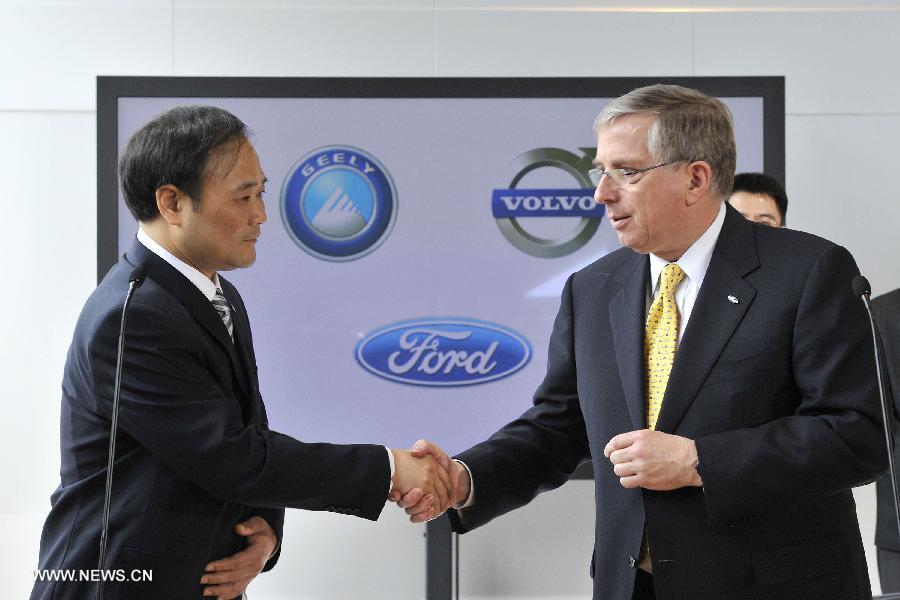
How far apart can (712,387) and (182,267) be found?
1.02 meters

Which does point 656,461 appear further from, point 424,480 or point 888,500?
point 888,500

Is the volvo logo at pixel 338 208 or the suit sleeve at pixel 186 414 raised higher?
the volvo logo at pixel 338 208

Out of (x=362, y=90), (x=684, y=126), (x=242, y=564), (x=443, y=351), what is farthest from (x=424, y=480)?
(x=362, y=90)

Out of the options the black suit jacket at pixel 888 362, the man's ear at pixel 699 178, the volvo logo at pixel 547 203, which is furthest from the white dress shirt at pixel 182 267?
the black suit jacket at pixel 888 362

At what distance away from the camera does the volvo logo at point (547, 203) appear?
4219 mm

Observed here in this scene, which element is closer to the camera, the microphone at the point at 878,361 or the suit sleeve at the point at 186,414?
the microphone at the point at 878,361

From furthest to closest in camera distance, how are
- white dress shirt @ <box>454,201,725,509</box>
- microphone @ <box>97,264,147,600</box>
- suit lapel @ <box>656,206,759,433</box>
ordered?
white dress shirt @ <box>454,201,725,509</box>
suit lapel @ <box>656,206,759,433</box>
microphone @ <box>97,264,147,600</box>

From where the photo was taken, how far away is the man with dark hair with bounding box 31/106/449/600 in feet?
6.36

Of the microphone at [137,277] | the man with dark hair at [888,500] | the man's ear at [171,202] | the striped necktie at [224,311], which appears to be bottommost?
the man with dark hair at [888,500]

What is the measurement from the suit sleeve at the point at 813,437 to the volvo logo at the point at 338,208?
244cm

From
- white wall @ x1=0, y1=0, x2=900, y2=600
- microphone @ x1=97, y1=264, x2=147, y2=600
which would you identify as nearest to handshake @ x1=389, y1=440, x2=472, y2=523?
microphone @ x1=97, y1=264, x2=147, y2=600

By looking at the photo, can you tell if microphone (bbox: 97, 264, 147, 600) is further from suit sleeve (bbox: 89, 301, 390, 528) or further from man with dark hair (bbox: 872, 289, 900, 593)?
man with dark hair (bbox: 872, 289, 900, 593)

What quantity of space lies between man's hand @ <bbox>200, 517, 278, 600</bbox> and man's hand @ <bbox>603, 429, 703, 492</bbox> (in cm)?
70

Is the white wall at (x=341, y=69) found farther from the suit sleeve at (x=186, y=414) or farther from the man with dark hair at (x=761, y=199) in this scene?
the suit sleeve at (x=186, y=414)
